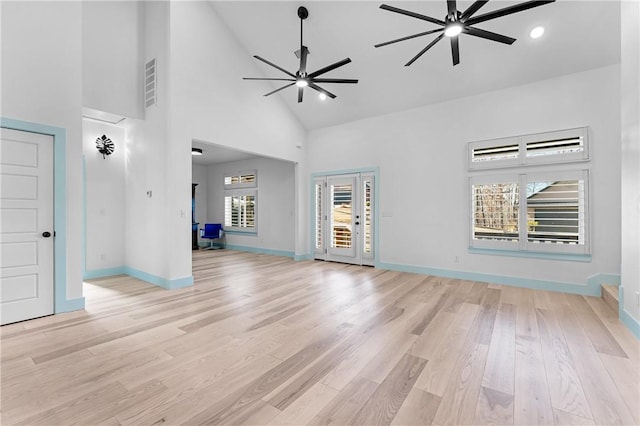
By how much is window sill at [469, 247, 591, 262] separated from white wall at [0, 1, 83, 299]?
6.12m

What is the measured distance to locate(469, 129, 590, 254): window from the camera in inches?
173

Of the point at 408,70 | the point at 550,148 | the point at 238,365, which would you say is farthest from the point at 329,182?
the point at 238,365

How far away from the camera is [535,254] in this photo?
4.69 metres

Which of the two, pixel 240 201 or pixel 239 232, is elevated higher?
pixel 240 201

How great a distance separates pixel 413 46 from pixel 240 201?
21.6ft

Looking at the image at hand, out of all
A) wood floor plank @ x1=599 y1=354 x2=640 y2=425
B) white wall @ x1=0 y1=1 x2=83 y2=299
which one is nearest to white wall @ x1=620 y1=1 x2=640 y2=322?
wood floor plank @ x1=599 y1=354 x2=640 y2=425

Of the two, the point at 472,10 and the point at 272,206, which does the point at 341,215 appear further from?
the point at 472,10

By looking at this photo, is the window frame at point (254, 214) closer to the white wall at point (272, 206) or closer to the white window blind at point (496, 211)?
the white wall at point (272, 206)

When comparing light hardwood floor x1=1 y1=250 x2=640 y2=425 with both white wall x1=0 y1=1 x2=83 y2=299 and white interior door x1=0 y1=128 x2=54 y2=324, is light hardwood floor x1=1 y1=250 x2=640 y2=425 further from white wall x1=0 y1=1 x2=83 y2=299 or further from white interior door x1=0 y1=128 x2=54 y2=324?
white wall x1=0 y1=1 x2=83 y2=299

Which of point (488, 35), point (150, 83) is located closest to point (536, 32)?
point (488, 35)

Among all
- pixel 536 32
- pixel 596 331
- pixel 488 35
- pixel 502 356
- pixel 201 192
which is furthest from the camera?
pixel 201 192

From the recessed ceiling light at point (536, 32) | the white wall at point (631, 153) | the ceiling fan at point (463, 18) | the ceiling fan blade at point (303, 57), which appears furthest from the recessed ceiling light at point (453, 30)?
the ceiling fan blade at point (303, 57)

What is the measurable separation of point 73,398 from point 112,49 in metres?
5.21

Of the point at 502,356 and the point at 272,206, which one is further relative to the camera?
the point at 272,206
